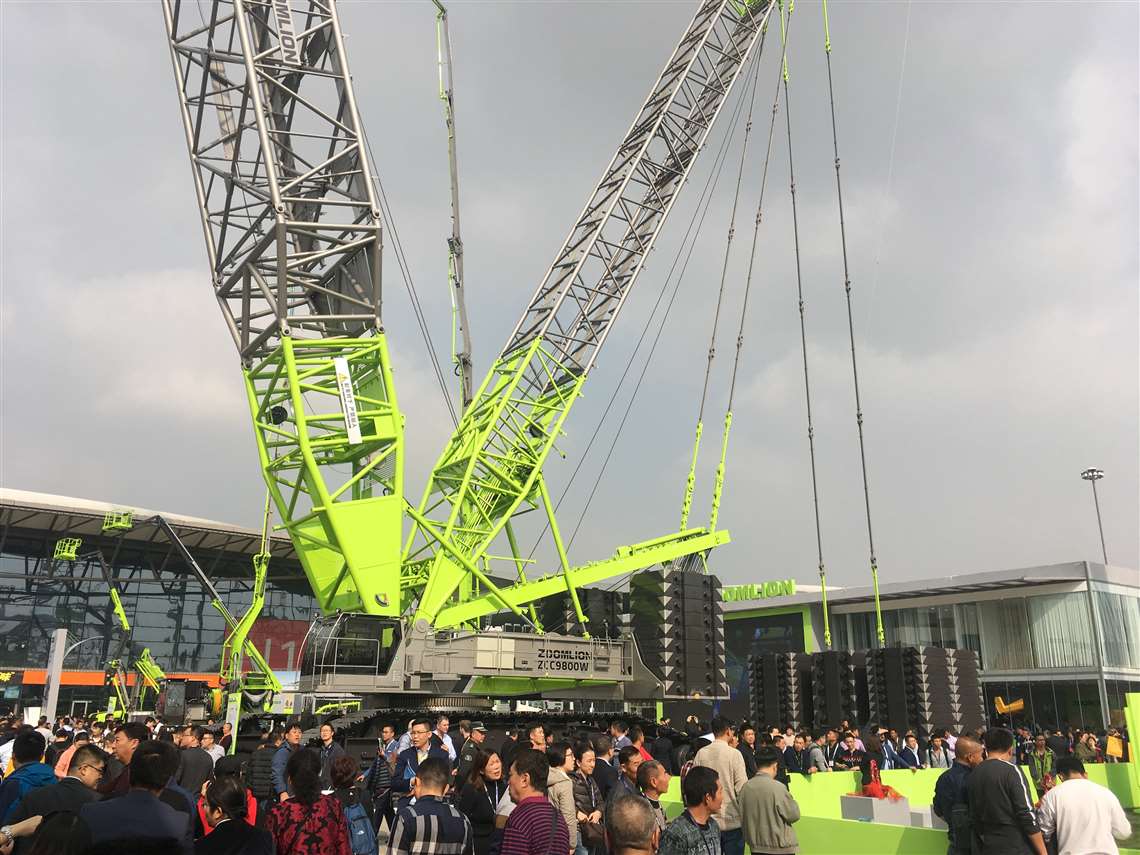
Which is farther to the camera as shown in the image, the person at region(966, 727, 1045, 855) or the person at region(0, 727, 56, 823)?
the person at region(966, 727, 1045, 855)

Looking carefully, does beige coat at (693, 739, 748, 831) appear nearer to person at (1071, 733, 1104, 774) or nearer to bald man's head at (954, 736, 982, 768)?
bald man's head at (954, 736, 982, 768)

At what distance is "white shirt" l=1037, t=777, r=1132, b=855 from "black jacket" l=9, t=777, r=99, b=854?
6.25 m

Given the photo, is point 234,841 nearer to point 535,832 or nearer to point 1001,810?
point 535,832

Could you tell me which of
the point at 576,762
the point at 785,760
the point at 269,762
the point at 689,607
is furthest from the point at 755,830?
the point at 689,607

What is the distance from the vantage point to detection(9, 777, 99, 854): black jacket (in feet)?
16.6

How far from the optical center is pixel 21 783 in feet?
19.0

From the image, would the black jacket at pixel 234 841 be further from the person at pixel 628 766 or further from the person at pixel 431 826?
the person at pixel 628 766

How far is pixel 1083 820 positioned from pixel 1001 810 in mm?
506

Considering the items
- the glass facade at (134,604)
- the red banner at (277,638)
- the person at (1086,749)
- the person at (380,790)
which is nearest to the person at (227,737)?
the person at (380,790)

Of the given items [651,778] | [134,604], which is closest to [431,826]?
[651,778]

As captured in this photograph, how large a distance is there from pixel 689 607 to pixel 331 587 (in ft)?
32.0

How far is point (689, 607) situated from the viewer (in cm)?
2158

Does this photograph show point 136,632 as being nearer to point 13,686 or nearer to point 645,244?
point 13,686

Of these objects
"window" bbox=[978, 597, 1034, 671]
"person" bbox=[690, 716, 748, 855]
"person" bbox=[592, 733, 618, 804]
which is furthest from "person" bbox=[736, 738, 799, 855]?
"window" bbox=[978, 597, 1034, 671]
